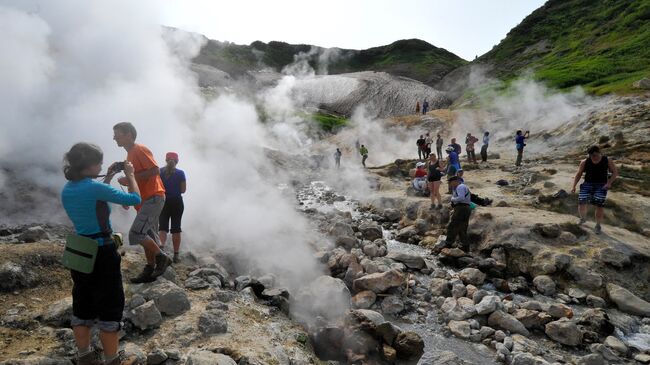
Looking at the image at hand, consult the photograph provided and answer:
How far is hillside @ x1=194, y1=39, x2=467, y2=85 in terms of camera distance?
69.0 m

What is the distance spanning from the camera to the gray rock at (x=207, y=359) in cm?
295

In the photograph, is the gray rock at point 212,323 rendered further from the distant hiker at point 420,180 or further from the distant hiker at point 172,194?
the distant hiker at point 420,180

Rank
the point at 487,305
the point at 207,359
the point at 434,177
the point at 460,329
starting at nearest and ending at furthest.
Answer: the point at 207,359 < the point at 460,329 < the point at 487,305 < the point at 434,177

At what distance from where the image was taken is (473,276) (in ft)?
20.2

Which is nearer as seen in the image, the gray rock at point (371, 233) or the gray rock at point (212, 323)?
the gray rock at point (212, 323)

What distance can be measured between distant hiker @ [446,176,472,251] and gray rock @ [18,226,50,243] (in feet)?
21.3

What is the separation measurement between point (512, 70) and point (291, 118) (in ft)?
87.5

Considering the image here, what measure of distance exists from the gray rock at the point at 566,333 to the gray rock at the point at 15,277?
5.74 metres

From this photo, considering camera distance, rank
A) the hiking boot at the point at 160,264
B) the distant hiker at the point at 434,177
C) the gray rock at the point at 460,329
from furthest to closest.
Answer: the distant hiker at the point at 434,177 < the gray rock at the point at 460,329 < the hiking boot at the point at 160,264

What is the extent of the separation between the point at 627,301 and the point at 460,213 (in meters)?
2.73

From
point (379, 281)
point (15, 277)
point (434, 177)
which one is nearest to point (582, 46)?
point (434, 177)

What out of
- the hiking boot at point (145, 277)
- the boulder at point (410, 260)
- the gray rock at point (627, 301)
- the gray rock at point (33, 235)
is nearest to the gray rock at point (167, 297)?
the hiking boot at point (145, 277)

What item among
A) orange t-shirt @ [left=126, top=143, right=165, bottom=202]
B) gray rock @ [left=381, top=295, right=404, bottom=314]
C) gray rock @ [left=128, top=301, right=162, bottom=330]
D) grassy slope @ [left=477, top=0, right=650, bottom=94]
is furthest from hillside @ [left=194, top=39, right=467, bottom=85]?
gray rock @ [left=128, top=301, right=162, bottom=330]

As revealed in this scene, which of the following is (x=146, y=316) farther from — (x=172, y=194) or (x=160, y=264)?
(x=172, y=194)
